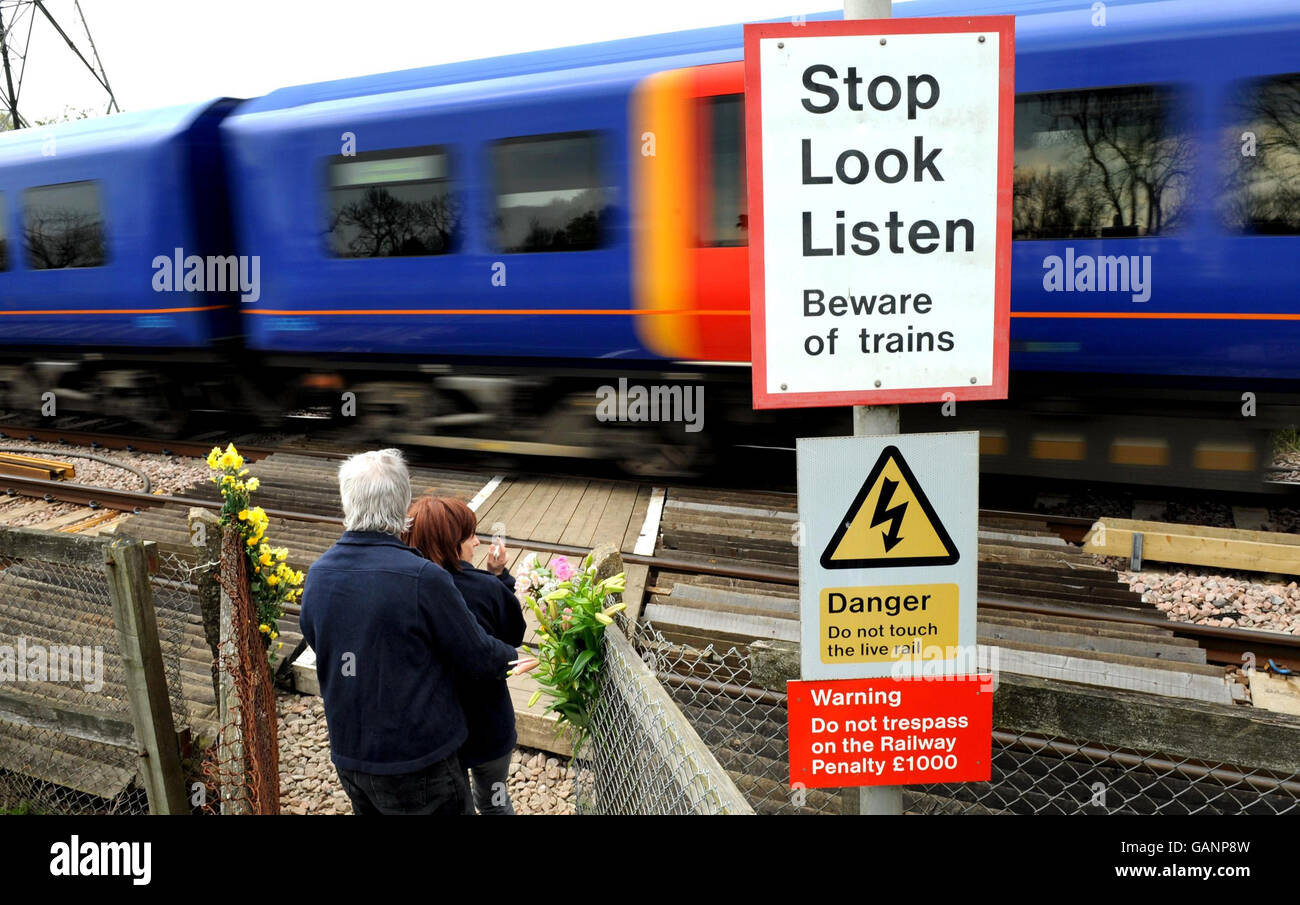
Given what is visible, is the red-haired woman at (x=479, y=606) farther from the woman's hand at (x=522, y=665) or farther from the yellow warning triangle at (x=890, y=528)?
the yellow warning triangle at (x=890, y=528)

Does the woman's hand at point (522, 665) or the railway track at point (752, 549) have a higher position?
the woman's hand at point (522, 665)

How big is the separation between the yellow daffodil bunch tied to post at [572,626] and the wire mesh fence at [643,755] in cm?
5

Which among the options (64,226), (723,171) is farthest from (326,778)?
(64,226)

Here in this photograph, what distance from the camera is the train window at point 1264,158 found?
5.16m

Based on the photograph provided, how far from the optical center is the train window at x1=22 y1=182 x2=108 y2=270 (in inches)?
363

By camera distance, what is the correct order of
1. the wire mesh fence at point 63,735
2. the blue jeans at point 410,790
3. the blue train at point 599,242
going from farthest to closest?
the blue train at point 599,242 → the wire mesh fence at point 63,735 → the blue jeans at point 410,790

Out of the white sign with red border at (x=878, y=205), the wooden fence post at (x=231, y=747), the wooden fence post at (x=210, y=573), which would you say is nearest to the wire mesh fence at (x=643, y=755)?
the white sign with red border at (x=878, y=205)

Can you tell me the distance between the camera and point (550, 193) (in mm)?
6859

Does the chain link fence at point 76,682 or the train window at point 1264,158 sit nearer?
the chain link fence at point 76,682

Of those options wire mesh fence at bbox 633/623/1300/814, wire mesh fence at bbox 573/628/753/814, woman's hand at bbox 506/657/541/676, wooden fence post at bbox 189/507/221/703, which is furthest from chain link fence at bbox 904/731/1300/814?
wooden fence post at bbox 189/507/221/703

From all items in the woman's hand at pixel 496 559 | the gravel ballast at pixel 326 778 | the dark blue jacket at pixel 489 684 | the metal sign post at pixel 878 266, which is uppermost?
the metal sign post at pixel 878 266

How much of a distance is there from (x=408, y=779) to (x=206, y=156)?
8.23 meters

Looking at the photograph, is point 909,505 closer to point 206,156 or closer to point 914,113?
point 914,113

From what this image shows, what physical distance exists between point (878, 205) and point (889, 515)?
590mm
